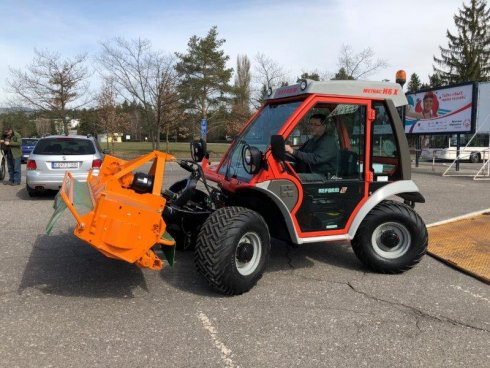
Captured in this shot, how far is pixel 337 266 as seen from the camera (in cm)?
544

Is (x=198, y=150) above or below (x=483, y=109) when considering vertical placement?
below

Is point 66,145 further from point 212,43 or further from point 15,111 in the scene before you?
point 212,43

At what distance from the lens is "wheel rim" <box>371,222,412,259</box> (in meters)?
5.16

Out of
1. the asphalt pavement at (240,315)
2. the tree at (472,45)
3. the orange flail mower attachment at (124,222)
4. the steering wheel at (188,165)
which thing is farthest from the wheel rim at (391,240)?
the tree at (472,45)

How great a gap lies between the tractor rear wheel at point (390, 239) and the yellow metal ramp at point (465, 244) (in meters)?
0.72

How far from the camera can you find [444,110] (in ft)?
66.0

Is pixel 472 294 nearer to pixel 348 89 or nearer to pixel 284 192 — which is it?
pixel 284 192

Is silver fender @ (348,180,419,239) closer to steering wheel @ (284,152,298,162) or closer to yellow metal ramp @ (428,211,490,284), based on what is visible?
steering wheel @ (284,152,298,162)

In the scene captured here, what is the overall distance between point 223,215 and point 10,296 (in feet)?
7.07

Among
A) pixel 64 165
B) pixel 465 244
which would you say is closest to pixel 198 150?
pixel 465 244

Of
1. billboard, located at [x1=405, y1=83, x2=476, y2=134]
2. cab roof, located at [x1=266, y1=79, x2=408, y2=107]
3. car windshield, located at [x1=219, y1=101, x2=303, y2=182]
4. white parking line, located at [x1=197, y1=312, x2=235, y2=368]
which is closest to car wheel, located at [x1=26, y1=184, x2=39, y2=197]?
car windshield, located at [x1=219, y1=101, x2=303, y2=182]

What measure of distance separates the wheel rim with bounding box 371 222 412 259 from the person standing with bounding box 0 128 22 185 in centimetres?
1131

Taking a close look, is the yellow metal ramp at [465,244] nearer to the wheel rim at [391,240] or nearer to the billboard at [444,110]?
the wheel rim at [391,240]

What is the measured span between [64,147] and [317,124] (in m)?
7.47
